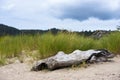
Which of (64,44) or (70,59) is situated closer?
(70,59)

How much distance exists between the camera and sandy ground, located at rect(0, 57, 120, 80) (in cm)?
746

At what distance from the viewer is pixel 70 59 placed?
28.2 ft

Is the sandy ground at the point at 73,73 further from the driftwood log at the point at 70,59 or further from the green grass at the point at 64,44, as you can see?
the green grass at the point at 64,44

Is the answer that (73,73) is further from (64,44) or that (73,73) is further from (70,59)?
(64,44)

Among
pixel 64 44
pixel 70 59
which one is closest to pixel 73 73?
pixel 70 59

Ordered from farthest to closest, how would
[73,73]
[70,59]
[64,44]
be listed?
[64,44], [70,59], [73,73]

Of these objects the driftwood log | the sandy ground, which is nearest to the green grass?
the sandy ground

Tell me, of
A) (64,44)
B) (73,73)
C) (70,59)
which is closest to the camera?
(73,73)

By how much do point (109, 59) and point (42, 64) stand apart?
172cm

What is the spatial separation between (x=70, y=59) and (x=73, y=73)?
618mm

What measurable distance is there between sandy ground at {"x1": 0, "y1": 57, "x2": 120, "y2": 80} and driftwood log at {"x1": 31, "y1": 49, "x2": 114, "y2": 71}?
15 cm

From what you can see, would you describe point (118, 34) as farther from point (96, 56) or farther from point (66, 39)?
point (96, 56)

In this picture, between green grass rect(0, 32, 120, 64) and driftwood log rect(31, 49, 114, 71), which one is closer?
driftwood log rect(31, 49, 114, 71)

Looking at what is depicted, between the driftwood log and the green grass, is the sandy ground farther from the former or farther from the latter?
the green grass
